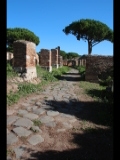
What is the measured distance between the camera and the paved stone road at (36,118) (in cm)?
395

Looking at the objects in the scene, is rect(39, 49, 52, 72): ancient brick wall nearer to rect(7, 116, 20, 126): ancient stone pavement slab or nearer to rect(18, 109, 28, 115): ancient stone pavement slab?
rect(18, 109, 28, 115): ancient stone pavement slab

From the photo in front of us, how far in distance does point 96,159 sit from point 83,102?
3893 millimetres

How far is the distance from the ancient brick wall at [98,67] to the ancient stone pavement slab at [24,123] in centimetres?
875

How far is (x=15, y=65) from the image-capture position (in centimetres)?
952

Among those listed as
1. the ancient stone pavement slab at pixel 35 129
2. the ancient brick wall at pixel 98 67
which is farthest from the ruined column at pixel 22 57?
the ancient stone pavement slab at pixel 35 129

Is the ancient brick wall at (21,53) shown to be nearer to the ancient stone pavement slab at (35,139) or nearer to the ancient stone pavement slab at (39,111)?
the ancient stone pavement slab at (39,111)

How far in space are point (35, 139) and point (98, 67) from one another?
9.68 meters

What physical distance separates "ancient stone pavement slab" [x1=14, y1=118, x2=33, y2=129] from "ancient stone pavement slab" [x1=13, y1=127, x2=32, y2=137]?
0.16 m

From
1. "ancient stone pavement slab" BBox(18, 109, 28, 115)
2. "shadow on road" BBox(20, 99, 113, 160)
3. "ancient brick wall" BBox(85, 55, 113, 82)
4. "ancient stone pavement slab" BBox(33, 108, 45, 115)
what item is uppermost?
"ancient brick wall" BBox(85, 55, 113, 82)

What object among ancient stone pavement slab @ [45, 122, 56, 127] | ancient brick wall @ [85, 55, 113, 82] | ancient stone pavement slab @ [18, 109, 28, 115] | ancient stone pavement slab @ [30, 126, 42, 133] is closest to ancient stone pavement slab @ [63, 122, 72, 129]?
ancient stone pavement slab @ [45, 122, 56, 127]

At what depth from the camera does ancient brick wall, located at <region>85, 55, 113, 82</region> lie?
1302 centimetres
